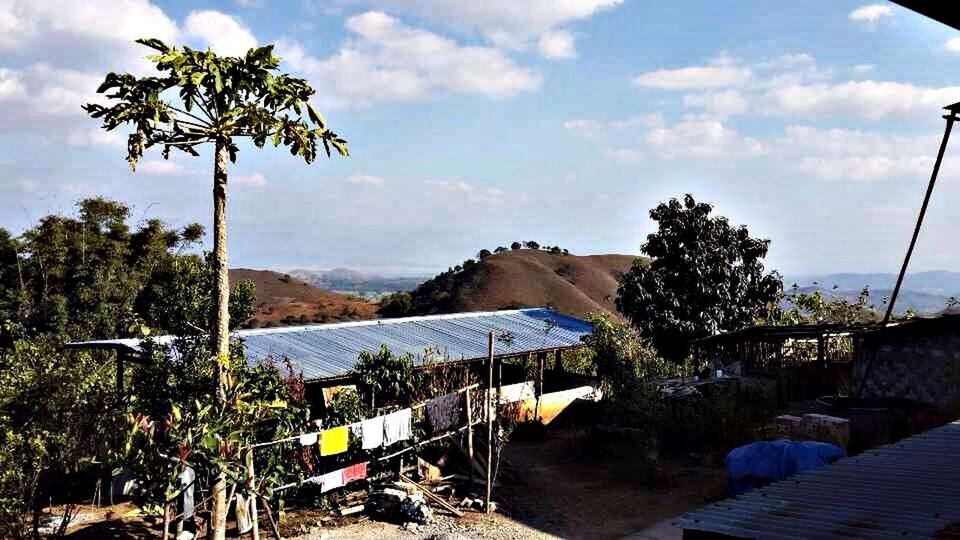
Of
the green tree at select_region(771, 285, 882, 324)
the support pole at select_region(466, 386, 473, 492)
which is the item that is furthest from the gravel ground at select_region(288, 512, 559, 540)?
the green tree at select_region(771, 285, 882, 324)

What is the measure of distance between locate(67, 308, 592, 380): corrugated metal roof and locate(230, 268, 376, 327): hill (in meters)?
32.8

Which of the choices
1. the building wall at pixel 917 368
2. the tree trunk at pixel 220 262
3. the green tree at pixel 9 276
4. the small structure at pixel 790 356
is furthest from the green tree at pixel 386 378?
the green tree at pixel 9 276

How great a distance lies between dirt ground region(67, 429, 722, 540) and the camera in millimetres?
12633

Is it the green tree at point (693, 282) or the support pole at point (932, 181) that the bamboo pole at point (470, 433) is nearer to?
the support pole at point (932, 181)

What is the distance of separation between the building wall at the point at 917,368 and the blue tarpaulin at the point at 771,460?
18.5ft

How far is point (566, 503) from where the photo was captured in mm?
14805

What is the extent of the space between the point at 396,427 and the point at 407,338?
7.07 metres

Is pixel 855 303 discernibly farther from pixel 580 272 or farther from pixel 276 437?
pixel 580 272

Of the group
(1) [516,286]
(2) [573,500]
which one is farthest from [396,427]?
(1) [516,286]

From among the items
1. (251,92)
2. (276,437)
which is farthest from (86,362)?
(251,92)

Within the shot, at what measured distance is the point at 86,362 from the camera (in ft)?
41.6

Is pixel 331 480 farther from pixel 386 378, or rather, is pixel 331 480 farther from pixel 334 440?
pixel 386 378

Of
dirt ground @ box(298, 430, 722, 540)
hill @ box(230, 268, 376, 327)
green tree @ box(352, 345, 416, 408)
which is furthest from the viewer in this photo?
hill @ box(230, 268, 376, 327)

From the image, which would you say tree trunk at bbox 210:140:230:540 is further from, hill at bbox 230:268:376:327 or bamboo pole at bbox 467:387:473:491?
hill at bbox 230:268:376:327
